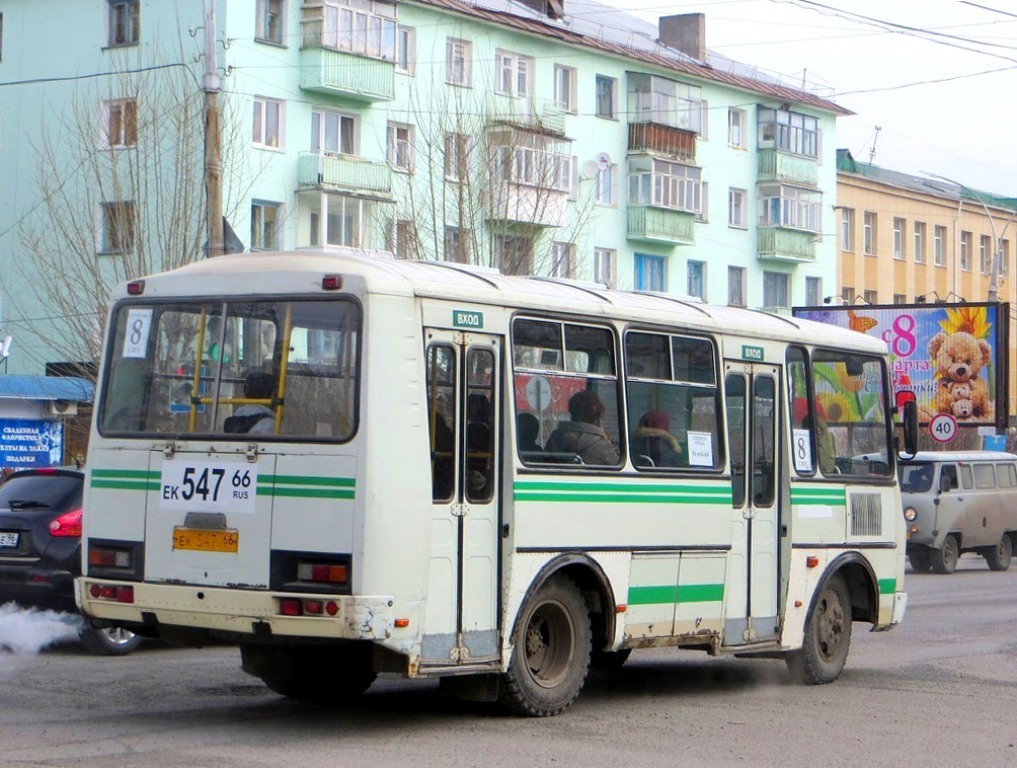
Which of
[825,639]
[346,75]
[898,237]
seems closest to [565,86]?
[346,75]

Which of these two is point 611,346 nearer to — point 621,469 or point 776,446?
point 621,469

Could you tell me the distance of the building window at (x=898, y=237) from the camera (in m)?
66.9

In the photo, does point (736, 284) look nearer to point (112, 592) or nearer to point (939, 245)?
point (939, 245)

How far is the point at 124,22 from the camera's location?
1658 inches

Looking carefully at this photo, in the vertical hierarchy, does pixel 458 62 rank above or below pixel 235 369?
above

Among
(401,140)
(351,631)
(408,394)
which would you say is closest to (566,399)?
(408,394)

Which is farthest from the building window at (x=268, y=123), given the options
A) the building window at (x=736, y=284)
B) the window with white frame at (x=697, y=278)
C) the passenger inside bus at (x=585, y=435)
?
the passenger inside bus at (x=585, y=435)

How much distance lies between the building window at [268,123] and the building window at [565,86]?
448 inches

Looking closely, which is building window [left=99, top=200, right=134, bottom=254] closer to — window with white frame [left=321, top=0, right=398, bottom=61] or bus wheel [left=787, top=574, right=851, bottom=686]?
window with white frame [left=321, top=0, right=398, bottom=61]

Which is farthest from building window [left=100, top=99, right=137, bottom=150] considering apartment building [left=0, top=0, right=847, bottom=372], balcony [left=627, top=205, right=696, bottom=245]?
balcony [left=627, top=205, right=696, bottom=245]

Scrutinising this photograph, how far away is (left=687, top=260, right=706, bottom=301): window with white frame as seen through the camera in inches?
2207

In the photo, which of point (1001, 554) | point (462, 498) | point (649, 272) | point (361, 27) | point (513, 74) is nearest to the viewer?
point (462, 498)

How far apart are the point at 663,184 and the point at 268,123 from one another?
15949mm

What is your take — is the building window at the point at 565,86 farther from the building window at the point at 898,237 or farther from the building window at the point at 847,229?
the building window at the point at 898,237
